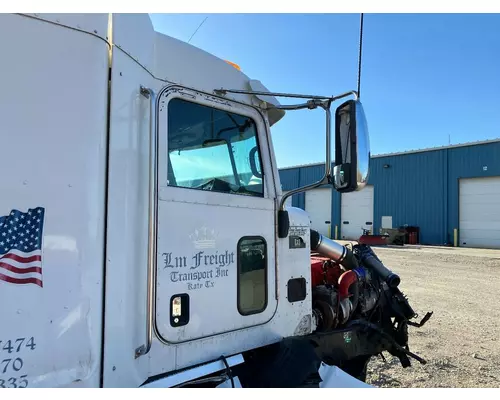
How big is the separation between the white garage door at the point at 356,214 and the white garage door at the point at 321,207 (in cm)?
110

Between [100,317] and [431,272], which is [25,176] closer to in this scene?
[100,317]

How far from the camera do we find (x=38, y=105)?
1.65 meters

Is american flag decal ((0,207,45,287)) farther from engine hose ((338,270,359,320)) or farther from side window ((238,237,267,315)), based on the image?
engine hose ((338,270,359,320))

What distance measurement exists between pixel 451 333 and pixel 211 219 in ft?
19.0

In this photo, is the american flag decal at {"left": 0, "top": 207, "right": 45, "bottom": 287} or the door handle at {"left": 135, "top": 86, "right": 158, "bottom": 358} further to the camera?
the door handle at {"left": 135, "top": 86, "right": 158, "bottom": 358}

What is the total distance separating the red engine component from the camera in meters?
3.84

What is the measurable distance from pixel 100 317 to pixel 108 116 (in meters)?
0.86

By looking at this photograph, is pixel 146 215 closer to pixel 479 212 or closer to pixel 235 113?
pixel 235 113

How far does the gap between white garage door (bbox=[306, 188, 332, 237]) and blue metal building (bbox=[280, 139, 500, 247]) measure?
249cm

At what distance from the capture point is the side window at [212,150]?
2.28m

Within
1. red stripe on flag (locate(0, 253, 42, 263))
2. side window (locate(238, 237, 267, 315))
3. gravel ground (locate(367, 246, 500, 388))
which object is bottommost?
gravel ground (locate(367, 246, 500, 388))

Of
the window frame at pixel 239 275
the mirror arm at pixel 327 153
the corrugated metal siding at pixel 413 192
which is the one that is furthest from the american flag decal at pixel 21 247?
the corrugated metal siding at pixel 413 192


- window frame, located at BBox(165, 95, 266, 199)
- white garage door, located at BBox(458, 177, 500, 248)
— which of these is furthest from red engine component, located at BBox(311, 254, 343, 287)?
white garage door, located at BBox(458, 177, 500, 248)

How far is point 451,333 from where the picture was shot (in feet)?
21.6
